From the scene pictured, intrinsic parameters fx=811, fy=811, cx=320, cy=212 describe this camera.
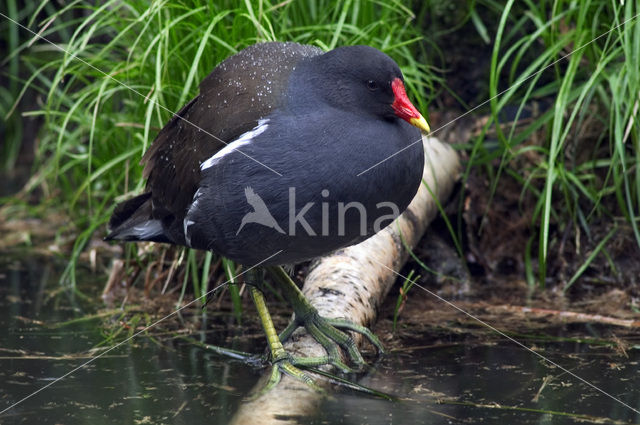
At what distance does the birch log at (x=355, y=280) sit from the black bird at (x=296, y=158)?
123 millimetres

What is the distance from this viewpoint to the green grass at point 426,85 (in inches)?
119

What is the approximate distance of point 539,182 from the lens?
3.62 metres

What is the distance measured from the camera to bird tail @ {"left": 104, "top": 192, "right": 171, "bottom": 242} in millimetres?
2697

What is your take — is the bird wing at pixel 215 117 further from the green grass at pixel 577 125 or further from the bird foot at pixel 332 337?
the green grass at pixel 577 125

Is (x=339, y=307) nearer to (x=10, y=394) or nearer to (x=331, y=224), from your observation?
(x=331, y=224)

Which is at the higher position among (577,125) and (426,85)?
(426,85)

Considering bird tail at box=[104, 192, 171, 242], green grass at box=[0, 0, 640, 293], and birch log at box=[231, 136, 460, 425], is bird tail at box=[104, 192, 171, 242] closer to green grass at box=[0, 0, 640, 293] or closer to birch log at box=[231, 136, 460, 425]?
green grass at box=[0, 0, 640, 293]

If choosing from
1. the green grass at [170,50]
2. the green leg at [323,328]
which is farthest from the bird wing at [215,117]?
the green leg at [323,328]

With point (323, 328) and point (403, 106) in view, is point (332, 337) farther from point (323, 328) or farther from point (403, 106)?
point (403, 106)

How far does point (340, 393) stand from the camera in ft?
7.35

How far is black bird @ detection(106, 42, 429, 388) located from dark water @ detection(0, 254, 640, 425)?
215mm

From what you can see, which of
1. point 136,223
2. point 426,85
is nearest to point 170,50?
point 136,223

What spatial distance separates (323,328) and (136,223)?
73 centimetres

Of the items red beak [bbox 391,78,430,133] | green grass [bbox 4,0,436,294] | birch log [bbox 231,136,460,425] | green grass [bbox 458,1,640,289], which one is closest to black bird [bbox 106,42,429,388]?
red beak [bbox 391,78,430,133]
